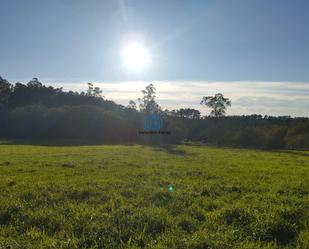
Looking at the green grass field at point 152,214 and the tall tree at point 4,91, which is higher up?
the tall tree at point 4,91

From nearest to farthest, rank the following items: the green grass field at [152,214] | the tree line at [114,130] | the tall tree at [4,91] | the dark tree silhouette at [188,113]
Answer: the green grass field at [152,214] → the tree line at [114,130] → the tall tree at [4,91] → the dark tree silhouette at [188,113]

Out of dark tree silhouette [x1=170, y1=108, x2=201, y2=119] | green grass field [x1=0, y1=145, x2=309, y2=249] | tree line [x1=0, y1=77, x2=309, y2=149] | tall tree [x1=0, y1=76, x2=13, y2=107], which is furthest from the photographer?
dark tree silhouette [x1=170, y1=108, x2=201, y2=119]

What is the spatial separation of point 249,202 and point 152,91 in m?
115

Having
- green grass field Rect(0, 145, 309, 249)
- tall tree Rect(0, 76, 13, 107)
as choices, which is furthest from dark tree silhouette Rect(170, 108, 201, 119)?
green grass field Rect(0, 145, 309, 249)

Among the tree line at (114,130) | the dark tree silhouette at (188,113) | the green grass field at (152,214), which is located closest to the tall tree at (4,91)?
the tree line at (114,130)

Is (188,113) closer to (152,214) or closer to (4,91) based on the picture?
(4,91)

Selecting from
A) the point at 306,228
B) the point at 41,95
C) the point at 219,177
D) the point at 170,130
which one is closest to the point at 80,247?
the point at 306,228

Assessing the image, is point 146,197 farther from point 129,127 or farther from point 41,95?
point 41,95

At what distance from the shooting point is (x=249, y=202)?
9.62 meters

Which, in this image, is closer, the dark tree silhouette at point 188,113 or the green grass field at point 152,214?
the green grass field at point 152,214

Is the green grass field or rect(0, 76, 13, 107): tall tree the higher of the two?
rect(0, 76, 13, 107): tall tree

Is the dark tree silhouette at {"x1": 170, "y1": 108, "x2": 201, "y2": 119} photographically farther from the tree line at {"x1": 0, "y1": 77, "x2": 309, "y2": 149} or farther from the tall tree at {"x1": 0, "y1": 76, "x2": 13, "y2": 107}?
the tall tree at {"x1": 0, "y1": 76, "x2": 13, "y2": 107}

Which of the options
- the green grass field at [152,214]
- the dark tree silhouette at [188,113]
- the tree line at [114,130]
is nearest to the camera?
the green grass field at [152,214]

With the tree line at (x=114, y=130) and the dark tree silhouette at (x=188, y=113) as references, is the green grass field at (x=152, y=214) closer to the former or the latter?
the tree line at (x=114, y=130)
